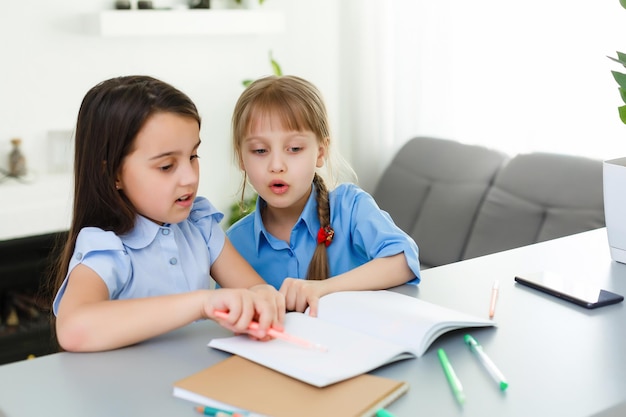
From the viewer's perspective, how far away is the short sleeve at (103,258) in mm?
1355

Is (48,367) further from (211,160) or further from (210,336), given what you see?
(211,160)

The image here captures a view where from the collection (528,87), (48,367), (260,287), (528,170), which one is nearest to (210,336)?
(260,287)

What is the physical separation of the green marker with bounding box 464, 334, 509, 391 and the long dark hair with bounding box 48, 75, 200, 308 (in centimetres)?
63

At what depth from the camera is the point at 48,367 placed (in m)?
1.14

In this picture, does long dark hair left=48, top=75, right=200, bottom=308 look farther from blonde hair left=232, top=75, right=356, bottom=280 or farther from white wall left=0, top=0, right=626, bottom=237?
white wall left=0, top=0, right=626, bottom=237

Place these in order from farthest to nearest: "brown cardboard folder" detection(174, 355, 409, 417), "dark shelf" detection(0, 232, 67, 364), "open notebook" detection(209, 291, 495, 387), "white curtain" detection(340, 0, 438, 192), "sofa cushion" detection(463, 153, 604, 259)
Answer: "white curtain" detection(340, 0, 438, 192) → "dark shelf" detection(0, 232, 67, 364) → "sofa cushion" detection(463, 153, 604, 259) → "open notebook" detection(209, 291, 495, 387) → "brown cardboard folder" detection(174, 355, 409, 417)

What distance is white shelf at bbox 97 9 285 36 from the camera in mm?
3365

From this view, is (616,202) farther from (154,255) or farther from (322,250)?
(154,255)

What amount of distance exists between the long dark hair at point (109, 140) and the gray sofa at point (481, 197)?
1.87 metres

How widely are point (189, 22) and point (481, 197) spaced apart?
4.82 ft

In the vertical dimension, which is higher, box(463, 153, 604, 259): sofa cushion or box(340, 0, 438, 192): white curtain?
box(340, 0, 438, 192): white curtain

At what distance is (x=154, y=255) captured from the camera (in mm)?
1476

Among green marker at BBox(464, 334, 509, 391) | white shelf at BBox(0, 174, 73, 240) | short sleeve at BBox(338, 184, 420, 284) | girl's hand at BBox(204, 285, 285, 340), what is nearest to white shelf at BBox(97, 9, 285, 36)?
white shelf at BBox(0, 174, 73, 240)

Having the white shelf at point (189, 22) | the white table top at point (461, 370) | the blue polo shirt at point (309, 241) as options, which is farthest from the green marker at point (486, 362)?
the white shelf at point (189, 22)
